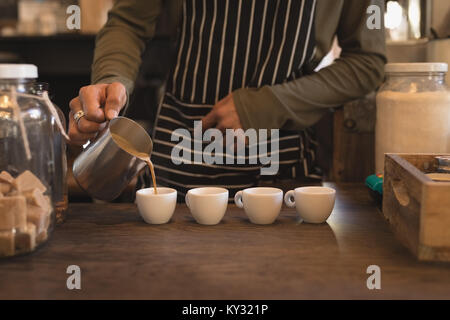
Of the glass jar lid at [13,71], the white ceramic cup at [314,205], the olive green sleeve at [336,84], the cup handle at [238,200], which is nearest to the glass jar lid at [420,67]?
the olive green sleeve at [336,84]

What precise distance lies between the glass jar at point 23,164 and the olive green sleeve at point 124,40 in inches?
19.7

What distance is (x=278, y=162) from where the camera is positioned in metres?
1.54

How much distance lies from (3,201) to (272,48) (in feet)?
3.06

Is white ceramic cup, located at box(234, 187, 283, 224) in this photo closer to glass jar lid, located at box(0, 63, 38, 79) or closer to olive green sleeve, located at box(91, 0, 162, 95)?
glass jar lid, located at box(0, 63, 38, 79)

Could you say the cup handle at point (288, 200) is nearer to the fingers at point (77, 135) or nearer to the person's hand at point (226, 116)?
the person's hand at point (226, 116)

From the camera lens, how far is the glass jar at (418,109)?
122 centimetres

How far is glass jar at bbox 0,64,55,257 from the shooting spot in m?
0.85

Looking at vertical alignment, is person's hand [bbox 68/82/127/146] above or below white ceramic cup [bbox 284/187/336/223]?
above

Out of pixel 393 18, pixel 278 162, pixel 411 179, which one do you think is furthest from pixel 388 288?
pixel 393 18

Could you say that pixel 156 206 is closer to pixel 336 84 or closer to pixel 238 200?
pixel 238 200

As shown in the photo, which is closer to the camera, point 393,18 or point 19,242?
point 19,242

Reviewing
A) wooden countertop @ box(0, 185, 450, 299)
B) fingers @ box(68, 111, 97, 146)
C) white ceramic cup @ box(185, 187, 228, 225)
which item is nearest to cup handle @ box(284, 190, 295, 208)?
wooden countertop @ box(0, 185, 450, 299)
